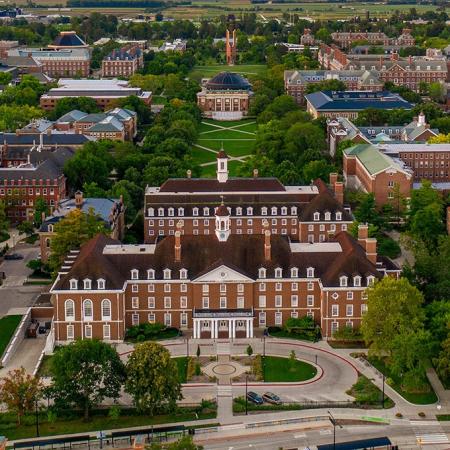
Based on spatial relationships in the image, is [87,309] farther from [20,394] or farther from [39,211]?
[39,211]

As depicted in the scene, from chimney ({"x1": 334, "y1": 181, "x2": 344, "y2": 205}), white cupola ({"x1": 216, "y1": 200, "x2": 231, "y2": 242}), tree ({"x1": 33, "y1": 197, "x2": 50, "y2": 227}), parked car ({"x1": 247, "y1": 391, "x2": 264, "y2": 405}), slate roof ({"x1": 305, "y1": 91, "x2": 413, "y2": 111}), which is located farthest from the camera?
slate roof ({"x1": 305, "y1": 91, "x2": 413, "y2": 111})

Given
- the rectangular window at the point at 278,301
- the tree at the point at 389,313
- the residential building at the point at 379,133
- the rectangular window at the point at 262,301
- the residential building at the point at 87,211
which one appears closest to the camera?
the tree at the point at 389,313

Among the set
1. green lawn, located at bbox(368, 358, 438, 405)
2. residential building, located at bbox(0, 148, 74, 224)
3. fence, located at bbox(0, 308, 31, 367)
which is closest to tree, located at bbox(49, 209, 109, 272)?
fence, located at bbox(0, 308, 31, 367)

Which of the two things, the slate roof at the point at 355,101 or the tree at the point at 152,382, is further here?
the slate roof at the point at 355,101

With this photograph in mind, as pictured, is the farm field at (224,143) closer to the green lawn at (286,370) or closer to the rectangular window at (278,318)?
the rectangular window at (278,318)

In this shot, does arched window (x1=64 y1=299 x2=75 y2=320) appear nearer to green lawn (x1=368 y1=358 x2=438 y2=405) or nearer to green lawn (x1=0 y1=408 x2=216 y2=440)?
green lawn (x1=0 y1=408 x2=216 y2=440)

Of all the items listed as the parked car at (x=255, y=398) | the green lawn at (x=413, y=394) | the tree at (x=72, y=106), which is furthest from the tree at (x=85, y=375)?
the tree at (x=72, y=106)

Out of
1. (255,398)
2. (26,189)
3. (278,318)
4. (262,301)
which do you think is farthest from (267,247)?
(26,189)
